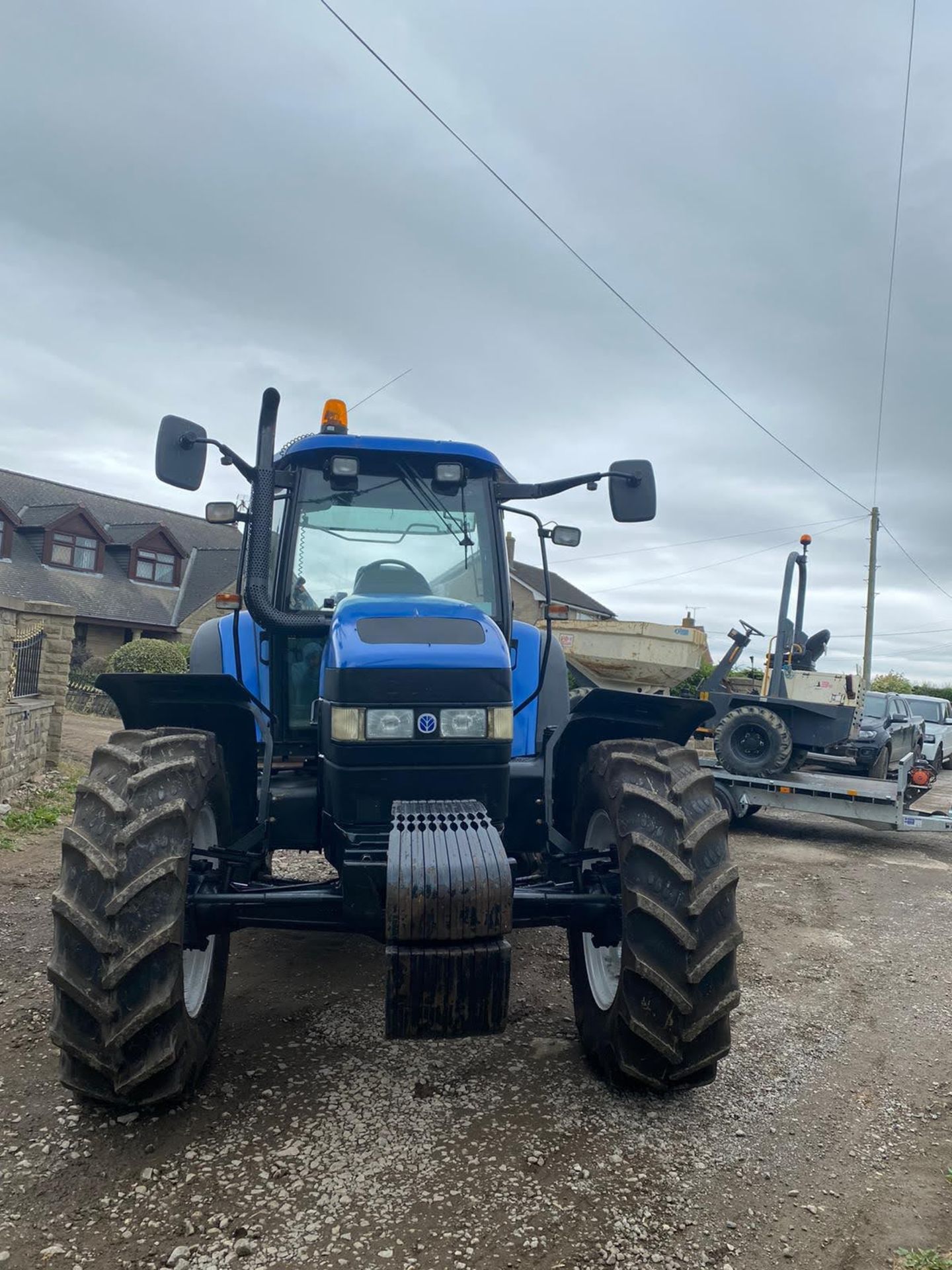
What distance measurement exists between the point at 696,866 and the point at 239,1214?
1882mm

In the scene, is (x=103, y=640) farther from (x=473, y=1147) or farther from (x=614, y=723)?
(x=473, y=1147)

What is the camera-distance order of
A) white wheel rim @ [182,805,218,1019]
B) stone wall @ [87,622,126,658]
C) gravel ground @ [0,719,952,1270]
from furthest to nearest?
stone wall @ [87,622,126,658] → white wheel rim @ [182,805,218,1019] → gravel ground @ [0,719,952,1270]

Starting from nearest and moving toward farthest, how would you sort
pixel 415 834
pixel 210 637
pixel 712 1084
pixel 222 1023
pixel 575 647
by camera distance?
pixel 415 834 → pixel 712 1084 → pixel 222 1023 → pixel 210 637 → pixel 575 647

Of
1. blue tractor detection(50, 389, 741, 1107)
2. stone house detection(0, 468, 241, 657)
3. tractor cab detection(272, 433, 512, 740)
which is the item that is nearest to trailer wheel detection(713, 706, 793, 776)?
blue tractor detection(50, 389, 741, 1107)

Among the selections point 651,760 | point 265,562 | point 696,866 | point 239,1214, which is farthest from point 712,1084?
point 265,562

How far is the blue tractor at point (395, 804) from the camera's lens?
3.06 m

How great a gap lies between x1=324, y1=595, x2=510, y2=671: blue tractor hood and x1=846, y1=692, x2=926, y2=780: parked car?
8996 mm

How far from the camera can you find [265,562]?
4066mm

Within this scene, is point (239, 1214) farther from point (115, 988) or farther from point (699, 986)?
point (699, 986)

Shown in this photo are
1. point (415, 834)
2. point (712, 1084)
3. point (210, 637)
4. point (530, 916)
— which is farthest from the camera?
point (210, 637)

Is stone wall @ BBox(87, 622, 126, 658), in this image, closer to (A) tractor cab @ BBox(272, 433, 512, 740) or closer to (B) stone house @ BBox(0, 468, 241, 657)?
(B) stone house @ BBox(0, 468, 241, 657)

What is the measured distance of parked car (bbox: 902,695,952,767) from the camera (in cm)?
1912

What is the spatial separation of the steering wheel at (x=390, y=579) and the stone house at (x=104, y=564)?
24740mm

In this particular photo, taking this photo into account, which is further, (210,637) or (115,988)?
(210,637)
